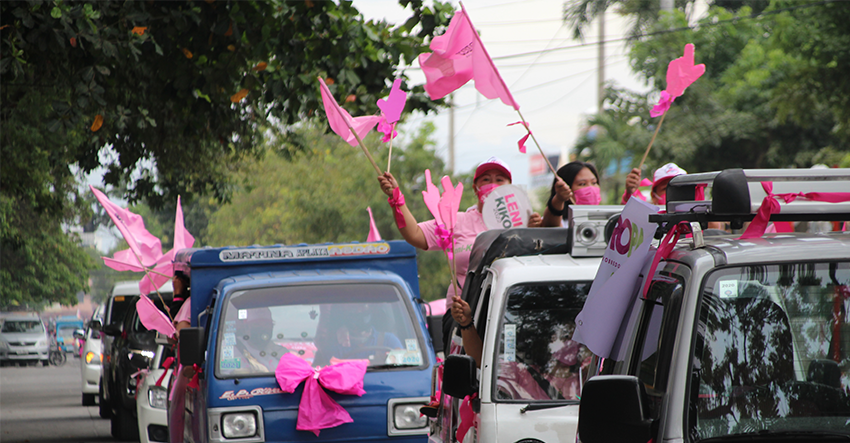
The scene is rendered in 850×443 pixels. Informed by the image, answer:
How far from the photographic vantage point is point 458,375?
4465 mm

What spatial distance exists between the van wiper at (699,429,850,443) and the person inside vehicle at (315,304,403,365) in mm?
4533

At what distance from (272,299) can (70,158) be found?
405 inches

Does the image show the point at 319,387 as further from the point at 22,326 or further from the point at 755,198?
the point at 22,326

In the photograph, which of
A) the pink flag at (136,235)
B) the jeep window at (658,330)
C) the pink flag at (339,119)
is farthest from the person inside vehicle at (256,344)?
the jeep window at (658,330)

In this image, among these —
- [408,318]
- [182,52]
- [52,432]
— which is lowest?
[52,432]

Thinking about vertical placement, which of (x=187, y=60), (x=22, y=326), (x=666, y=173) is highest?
(x=187, y=60)

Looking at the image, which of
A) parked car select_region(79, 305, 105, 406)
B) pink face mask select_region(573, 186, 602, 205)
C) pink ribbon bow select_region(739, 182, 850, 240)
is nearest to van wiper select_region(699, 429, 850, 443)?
pink ribbon bow select_region(739, 182, 850, 240)

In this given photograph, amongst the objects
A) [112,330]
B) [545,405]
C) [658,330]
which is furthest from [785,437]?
[112,330]

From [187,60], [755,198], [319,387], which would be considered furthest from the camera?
[187,60]

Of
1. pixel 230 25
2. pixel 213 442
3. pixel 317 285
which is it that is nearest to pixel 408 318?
pixel 317 285

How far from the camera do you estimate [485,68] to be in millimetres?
5188

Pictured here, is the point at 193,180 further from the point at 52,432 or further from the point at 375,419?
the point at 375,419

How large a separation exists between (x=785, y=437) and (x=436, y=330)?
4.36 meters

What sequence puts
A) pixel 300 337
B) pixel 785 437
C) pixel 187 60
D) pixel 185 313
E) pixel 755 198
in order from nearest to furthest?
pixel 785 437, pixel 755 198, pixel 300 337, pixel 185 313, pixel 187 60
